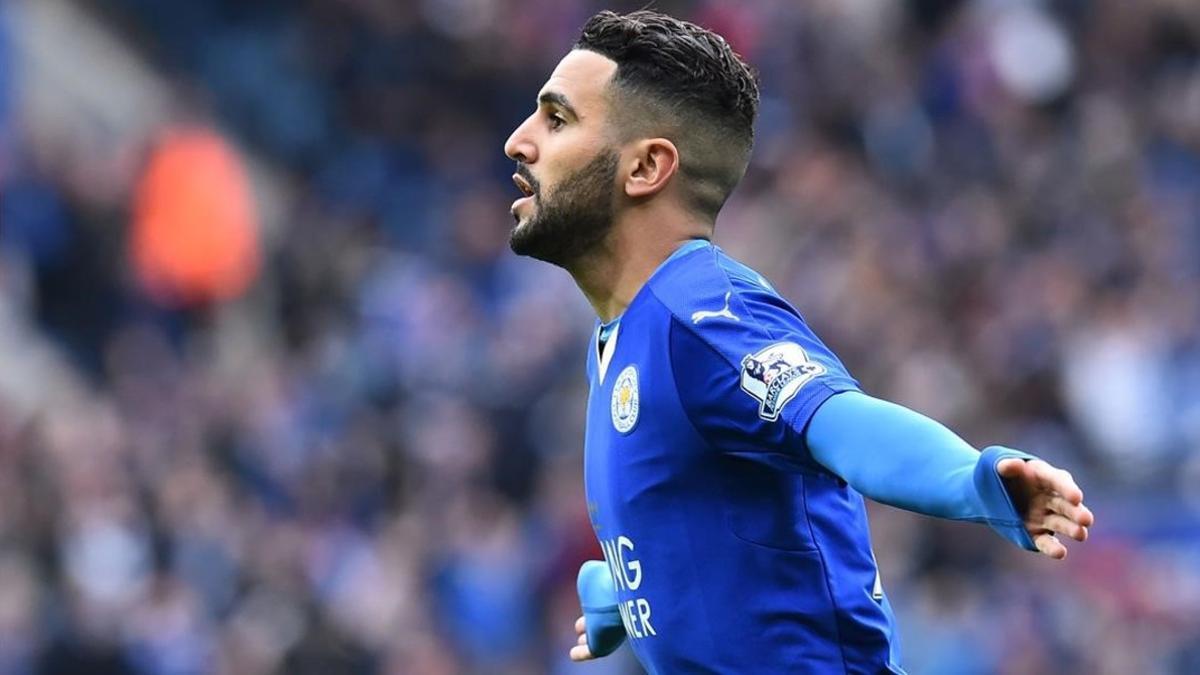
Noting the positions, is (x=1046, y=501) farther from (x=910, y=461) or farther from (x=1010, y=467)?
(x=910, y=461)

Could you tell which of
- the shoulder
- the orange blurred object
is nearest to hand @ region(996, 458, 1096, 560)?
the shoulder

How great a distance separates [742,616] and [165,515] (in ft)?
26.4

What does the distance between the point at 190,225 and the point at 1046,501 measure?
10.9 metres

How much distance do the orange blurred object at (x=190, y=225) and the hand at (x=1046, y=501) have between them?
1056cm

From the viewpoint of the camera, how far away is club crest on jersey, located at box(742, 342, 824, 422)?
12.2 ft

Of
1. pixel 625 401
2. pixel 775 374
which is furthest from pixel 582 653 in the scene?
→ pixel 775 374

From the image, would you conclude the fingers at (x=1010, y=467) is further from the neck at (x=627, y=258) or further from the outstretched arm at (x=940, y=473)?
the neck at (x=627, y=258)

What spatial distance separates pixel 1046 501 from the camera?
3332 mm

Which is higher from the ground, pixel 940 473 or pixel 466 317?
pixel 466 317

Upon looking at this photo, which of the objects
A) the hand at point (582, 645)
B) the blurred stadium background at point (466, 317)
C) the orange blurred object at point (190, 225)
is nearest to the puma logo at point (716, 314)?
the hand at point (582, 645)

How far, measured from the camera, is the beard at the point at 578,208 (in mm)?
4270

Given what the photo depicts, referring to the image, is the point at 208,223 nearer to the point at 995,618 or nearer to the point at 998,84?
the point at 998,84

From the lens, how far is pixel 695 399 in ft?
12.7

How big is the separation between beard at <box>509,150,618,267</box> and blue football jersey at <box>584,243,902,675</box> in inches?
9.0
